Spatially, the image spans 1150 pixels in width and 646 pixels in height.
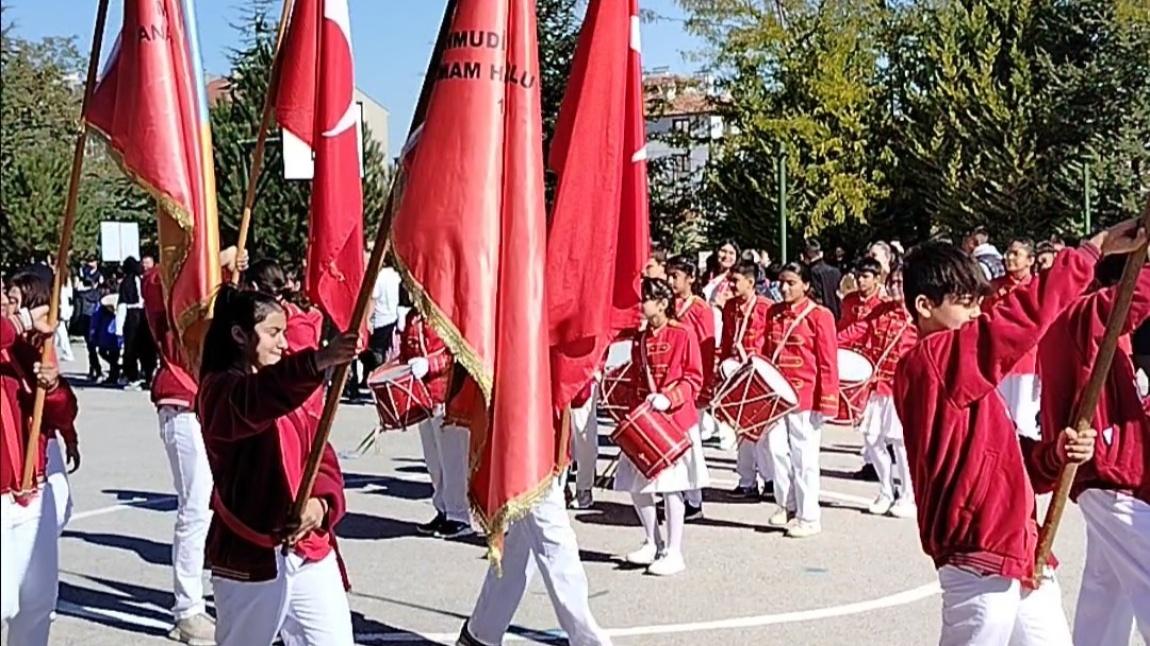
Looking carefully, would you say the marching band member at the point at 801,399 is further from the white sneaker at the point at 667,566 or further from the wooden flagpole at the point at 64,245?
the wooden flagpole at the point at 64,245

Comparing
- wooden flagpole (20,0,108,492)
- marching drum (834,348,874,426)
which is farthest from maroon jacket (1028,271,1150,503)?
marching drum (834,348,874,426)

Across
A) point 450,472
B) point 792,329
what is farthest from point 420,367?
point 792,329

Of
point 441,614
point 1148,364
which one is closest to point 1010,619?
point 441,614

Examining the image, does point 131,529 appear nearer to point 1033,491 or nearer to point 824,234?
point 1033,491

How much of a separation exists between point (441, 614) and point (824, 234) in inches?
1223

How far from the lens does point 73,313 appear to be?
23.6m

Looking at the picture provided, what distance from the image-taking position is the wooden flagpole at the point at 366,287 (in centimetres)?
433

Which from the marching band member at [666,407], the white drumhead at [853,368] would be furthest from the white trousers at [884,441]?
the marching band member at [666,407]

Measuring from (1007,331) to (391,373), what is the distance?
6.51 m

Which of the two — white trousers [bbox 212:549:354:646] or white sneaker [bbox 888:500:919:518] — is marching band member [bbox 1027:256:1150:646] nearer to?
white trousers [bbox 212:549:354:646]

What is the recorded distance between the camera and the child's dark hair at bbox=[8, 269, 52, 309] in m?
4.16

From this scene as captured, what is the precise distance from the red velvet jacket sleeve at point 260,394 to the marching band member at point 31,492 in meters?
0.61

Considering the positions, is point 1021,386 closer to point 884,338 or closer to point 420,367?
point 884,338

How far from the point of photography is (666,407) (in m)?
8.88
